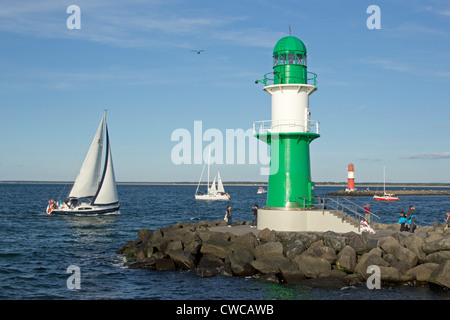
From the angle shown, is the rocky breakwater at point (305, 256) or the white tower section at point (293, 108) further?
the white tower section at point (293, 108)

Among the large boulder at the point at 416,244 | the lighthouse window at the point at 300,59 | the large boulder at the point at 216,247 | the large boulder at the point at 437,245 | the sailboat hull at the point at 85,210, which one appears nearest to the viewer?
the large boulder at the point at 437,245

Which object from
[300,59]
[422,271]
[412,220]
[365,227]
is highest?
[300,59]

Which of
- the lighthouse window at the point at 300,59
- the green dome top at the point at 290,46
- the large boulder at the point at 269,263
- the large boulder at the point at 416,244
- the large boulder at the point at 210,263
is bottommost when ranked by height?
the large boulder at the point at 210,263

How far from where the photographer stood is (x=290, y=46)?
23.3 meters

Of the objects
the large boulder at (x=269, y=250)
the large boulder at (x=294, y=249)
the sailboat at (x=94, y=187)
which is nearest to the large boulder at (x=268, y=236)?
the large boulder at (x=269, y=250)

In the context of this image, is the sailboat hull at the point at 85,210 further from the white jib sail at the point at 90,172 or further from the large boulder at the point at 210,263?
the large boulder at the point at 210,263

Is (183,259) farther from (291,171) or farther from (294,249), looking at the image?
(291,171)

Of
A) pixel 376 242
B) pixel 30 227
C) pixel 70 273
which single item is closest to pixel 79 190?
pixel 30 227

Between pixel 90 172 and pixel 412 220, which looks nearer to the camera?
pixel 412 220

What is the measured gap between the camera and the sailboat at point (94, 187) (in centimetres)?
5044

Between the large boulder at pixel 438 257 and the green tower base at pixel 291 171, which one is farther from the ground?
the green tower base at pixel 291 171

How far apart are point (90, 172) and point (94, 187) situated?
165cm

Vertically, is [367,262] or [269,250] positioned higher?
[269,250]

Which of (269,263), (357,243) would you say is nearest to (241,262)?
(269,263)
